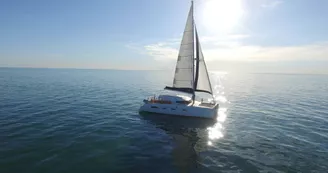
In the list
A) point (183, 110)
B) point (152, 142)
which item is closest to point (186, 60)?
point (183, 110)

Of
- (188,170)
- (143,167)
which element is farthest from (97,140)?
(188,170)

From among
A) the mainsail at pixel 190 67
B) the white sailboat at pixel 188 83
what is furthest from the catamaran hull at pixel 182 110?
the mainsail at pixel 190 67

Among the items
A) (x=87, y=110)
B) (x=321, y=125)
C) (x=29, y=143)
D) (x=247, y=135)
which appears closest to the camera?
(x=29, y=143)

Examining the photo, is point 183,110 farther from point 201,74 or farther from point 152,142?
point 152,142

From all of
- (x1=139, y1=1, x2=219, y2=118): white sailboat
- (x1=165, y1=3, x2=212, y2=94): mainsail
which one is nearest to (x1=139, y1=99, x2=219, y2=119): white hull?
(x1=139, y1=1, x2=219, y2=118): white sailboat

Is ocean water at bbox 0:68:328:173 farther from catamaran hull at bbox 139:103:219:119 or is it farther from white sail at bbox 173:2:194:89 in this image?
white sail at bbox 173:2:194:89

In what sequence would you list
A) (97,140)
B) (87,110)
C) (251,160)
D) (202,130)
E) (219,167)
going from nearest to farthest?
(219,167), (251,160), (97,140), (202,130), (87,110)

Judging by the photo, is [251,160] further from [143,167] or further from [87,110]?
[87,110]

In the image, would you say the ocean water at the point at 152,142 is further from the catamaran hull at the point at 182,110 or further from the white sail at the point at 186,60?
the white sail at the point at 186,60
